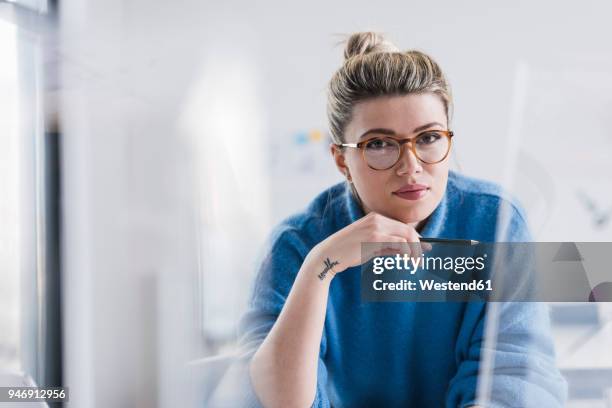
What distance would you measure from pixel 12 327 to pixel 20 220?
20 cm

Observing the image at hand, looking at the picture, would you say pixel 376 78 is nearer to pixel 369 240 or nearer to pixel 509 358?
pixel 369 240

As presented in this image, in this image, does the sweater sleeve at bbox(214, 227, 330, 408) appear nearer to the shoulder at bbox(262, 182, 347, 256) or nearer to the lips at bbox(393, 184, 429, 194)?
the shoulder at bbox(262, 182, 347, 256)

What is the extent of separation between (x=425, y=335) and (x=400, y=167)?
0.89ft

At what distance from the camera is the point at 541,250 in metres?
0.89

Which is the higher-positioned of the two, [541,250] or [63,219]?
[63,219]

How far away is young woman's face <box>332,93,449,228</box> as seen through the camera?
0.85 metres

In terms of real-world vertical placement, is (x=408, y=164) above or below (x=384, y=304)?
above

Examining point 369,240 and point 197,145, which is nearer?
point 369,240

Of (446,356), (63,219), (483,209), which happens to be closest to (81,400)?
(63,219)

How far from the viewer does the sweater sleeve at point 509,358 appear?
34.1 inches

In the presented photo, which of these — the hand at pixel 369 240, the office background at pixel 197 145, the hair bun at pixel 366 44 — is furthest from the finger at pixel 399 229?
the hair bun at pixel 366 44

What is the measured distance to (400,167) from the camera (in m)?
0.86

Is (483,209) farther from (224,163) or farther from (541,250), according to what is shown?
(224,163)

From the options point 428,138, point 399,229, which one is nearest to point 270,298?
point 399,229
